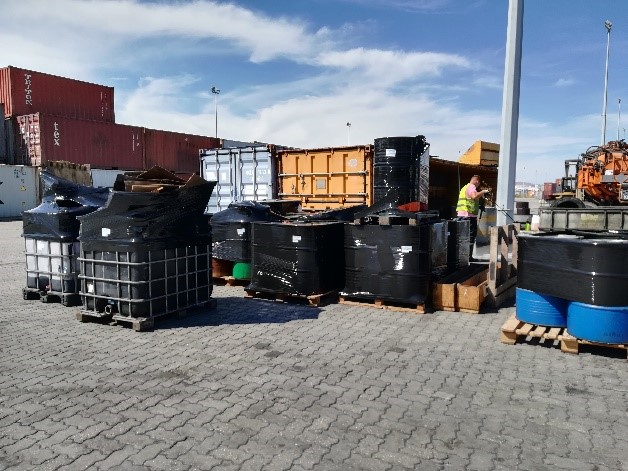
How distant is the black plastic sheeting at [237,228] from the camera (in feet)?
26.2

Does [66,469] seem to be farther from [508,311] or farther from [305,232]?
[508,311]

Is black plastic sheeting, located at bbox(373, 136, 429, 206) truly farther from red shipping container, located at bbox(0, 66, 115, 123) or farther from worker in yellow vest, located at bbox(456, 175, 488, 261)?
red shipping container, located at bbox(0, 66, 115, 123)

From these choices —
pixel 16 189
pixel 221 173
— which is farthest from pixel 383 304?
pixel 16 189

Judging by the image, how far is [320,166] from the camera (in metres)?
12.6

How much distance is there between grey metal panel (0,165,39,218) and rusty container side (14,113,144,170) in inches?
41.5

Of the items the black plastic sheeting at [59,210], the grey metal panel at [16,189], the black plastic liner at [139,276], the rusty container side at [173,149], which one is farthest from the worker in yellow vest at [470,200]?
the rusty container side at [173,149]

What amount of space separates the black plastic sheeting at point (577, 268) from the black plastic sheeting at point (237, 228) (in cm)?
439

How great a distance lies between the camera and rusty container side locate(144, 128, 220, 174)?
3447cm

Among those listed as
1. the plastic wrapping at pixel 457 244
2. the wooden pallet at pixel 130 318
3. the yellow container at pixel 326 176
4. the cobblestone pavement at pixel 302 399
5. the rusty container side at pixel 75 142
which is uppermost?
the rusty container side at pixel 75 142

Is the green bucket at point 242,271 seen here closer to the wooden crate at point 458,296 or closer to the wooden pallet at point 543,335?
the wooden crate at point 458,296

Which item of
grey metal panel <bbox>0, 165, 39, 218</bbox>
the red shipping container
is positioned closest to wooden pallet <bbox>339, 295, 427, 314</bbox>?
grey metal panel <bbox>0, 165, 39, 218</bbox>

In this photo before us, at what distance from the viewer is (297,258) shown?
22.8 ft

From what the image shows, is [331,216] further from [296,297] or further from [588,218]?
[588,218]

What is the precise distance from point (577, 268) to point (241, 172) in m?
10.6
